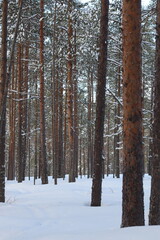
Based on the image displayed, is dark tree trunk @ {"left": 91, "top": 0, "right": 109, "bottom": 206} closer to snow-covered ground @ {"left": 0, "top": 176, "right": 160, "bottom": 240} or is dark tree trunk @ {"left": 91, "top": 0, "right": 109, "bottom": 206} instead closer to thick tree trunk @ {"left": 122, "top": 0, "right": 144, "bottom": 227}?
snow-covered ground @ {"left": 0, "top": 176, "right": 160, "bottom": 240}

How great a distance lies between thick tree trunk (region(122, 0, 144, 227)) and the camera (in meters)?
5.47

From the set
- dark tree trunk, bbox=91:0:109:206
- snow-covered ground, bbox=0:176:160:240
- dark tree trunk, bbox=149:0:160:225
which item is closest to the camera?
snow-covered ground, bbox=0:176:160:240

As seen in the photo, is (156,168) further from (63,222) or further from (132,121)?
(63,222)

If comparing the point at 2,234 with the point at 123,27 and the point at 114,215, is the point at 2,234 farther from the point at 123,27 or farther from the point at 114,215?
the point at 123,27

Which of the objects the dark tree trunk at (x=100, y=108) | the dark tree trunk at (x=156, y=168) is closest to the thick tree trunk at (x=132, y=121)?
the dark tree trunk at (x=156, y=168)

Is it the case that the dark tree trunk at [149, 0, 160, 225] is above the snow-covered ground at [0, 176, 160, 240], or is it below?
above

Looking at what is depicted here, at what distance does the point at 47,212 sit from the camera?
8.05m

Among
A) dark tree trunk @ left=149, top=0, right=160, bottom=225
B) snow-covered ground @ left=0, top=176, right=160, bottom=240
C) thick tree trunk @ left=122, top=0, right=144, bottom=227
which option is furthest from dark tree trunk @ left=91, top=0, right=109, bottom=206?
thick tree trunk @ left=122, top=0, right=144, bottom=227

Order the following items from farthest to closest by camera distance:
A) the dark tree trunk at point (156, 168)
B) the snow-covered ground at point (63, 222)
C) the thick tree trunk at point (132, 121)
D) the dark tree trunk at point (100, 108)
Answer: the dark tree trunk at point (100, 108) < the dark tree trunk at point (156, 168) < the thick tree trunk at point (132, 121) < the snow-covered ground at point (63, 222)

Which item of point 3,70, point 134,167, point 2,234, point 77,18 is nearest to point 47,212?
point 2,234

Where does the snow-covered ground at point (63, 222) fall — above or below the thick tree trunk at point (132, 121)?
below

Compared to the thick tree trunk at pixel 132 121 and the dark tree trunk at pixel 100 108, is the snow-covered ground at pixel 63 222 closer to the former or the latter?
the thick tree trunk at pixel 132 121

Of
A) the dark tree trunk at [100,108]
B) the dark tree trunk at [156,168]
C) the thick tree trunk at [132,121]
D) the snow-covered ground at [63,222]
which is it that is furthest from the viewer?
the dark tree trunk at [100,108]

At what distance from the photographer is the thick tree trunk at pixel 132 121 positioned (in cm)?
547
